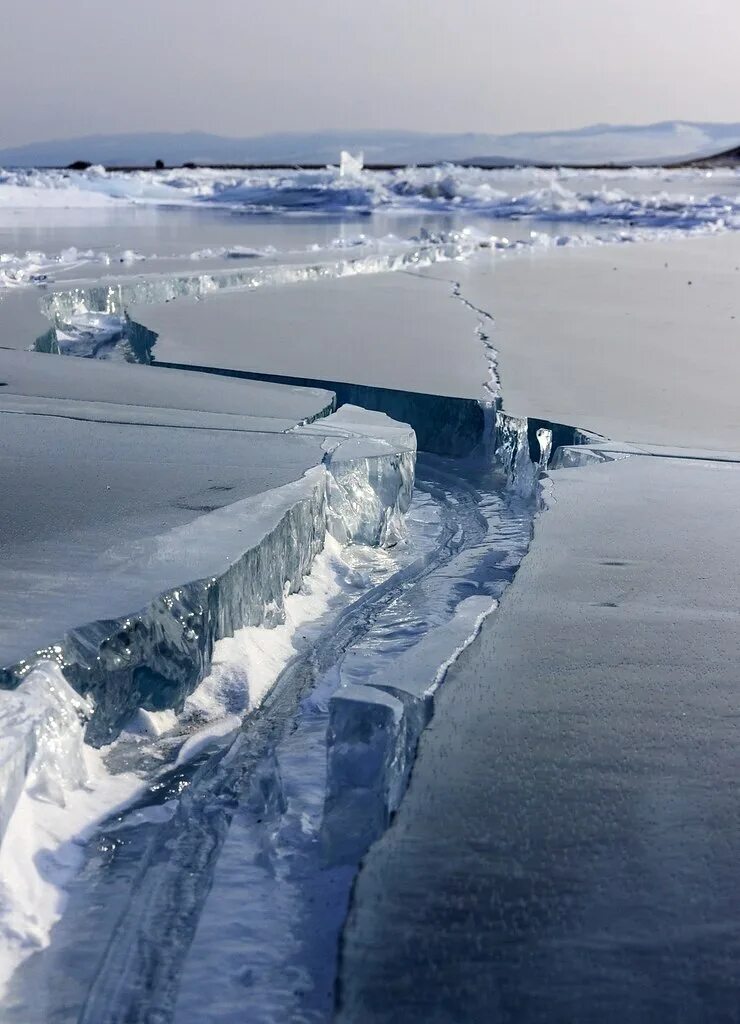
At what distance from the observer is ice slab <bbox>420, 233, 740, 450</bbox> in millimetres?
3943

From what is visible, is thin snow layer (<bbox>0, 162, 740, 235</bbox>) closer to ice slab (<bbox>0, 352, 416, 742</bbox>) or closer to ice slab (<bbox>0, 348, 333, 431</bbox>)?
ice slab (<bbox>0, 348, 333, 431</bbox>)

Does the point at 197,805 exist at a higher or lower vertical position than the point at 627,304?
lower

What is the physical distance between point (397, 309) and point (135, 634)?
4944 millimetres

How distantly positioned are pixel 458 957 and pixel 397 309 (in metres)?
5.72

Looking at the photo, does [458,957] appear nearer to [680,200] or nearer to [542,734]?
[542,734]

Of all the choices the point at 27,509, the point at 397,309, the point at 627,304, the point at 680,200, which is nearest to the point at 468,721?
the point at 27,509

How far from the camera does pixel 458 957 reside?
1.24 meters

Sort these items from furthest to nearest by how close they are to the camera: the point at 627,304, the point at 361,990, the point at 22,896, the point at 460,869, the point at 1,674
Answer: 1. the point at 627,304
2. the point at 1,674
3. the point at 22,896
4. the point at 460,869
5. the point at 361,990

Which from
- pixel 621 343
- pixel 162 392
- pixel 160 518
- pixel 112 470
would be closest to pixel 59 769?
pixel 160 518

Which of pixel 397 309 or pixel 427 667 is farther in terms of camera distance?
pixel 397 309

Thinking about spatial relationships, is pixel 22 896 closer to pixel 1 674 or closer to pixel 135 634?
pixel 1 674

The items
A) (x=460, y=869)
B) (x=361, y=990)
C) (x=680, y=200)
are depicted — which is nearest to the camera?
(x=361, y=990)

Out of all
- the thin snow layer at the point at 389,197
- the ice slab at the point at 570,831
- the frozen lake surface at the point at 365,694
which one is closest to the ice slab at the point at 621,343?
the frozen lake surface at the point at 365,694

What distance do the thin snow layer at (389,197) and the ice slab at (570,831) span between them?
14.8 metres
